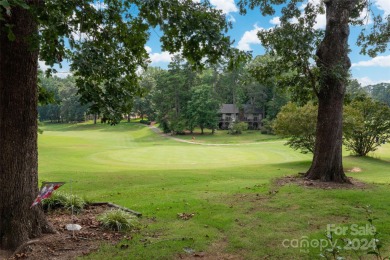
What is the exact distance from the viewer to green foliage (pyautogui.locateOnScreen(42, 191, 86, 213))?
301 inches

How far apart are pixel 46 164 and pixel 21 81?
17.9 m

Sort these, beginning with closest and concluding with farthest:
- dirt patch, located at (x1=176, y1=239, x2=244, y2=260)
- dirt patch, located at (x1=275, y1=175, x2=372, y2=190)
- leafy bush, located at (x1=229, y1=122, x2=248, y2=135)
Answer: dirt patch, located at (x1=176, y1=239, x2=244, y2=260)
dirt patch, located at (x1=275, y1=175, x2=372, y2=190)
leafy bush, located at (x1=229, y1=122, x2=248, y2=135)

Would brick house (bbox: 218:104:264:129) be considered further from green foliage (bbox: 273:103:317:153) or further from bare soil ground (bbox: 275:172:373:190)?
bare soil ground (bbox: 275:172:373:190)

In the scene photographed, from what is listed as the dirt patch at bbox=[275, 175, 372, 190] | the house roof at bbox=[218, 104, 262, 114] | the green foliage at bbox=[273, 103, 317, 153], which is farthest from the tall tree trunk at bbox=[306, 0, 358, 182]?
the house roof at bbox=[218, 104, 262, 114]

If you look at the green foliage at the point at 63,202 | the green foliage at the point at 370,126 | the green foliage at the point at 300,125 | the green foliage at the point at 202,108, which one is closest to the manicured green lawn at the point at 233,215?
the green foliage at the point at 63,202

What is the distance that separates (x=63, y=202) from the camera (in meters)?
7.80

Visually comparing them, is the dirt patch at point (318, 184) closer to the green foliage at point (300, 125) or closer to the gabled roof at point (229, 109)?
the green foliage at point (300, 125)

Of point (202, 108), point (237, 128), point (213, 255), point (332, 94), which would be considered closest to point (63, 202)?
point (213, 255)

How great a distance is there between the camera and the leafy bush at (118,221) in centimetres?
642

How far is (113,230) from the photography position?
6.38 metres

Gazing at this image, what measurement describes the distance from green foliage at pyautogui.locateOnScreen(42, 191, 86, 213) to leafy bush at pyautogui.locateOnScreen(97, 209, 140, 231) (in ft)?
4.07

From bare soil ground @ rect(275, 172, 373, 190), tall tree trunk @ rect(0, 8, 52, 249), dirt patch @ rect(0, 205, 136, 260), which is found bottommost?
dirt patch @ rect(0, 205, 136, 260)

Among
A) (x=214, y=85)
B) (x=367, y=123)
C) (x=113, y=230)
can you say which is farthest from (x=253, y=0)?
(x=214, y=85)

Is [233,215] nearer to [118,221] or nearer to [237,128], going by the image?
[118,221]
